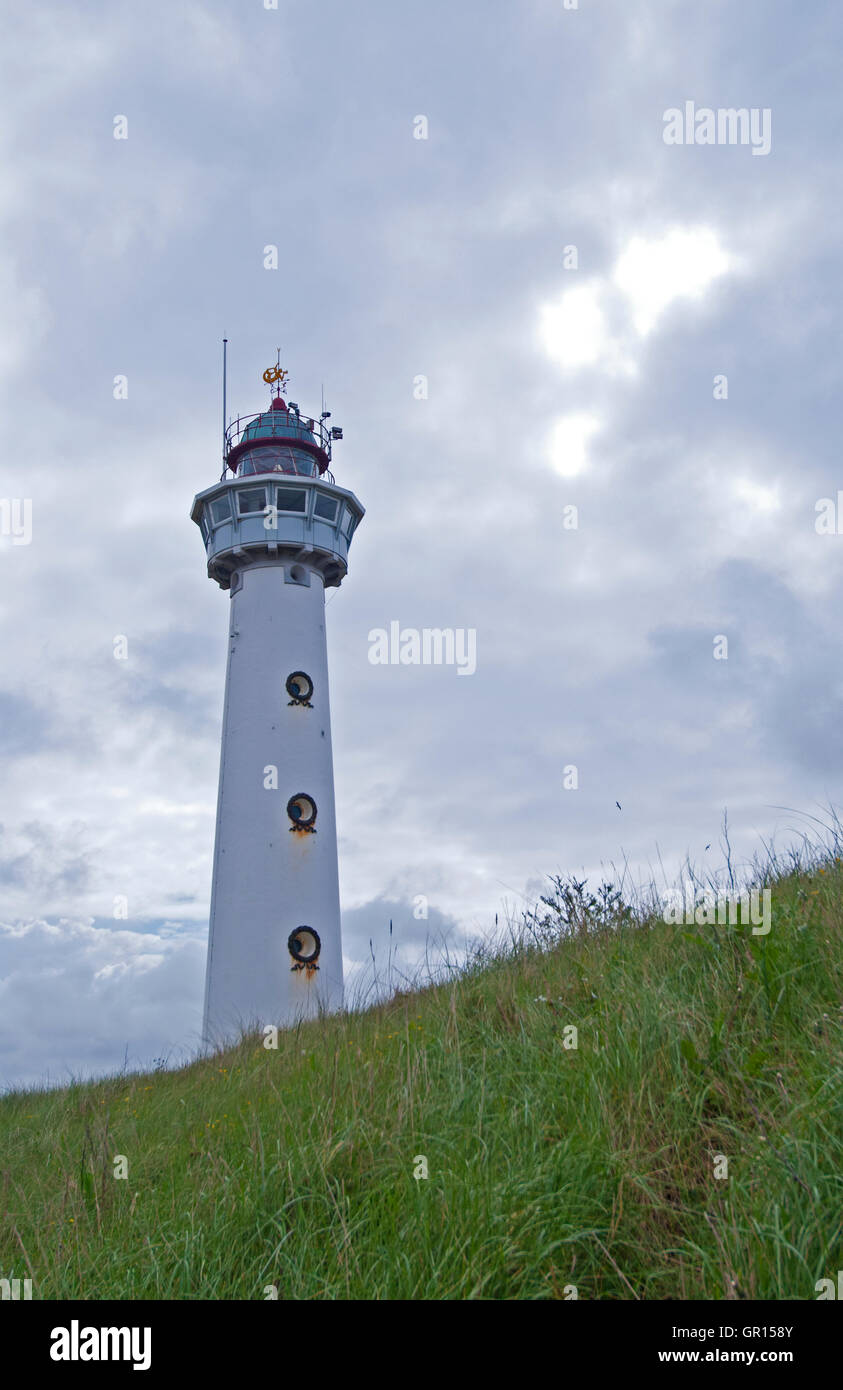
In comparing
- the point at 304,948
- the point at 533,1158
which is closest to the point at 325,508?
the point at 304,948

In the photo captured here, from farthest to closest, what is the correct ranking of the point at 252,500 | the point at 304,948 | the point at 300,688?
the point at 252,500, the point at 300,688, the point at 304,948

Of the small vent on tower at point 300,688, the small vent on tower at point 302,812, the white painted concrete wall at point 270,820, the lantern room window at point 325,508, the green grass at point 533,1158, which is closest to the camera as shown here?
the green grass at point 533,1158

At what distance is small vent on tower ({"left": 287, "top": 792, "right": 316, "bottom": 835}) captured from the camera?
22.2 meters

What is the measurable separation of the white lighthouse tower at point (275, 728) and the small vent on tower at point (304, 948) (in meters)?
0.03

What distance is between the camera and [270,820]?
→ 2205 cm

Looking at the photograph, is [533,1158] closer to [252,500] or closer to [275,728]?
[275,728]

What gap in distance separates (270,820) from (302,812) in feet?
2.46

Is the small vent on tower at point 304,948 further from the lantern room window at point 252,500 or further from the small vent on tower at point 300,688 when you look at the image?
the lantern room window at point 252,500

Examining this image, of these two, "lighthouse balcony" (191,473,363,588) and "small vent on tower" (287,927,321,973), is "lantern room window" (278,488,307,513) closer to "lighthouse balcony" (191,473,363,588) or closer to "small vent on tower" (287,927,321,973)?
"lighthouse balcony" (191,473,363,588)

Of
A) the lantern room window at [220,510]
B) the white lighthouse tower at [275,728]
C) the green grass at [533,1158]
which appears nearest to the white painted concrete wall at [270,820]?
the white lighthouse tower at [275,728]

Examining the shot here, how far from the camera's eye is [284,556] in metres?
24.5

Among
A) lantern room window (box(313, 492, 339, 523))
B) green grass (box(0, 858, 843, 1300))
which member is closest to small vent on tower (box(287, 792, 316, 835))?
lantern room window (box(313, 492, 339, 523))

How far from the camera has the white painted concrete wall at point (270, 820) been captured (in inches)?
836
